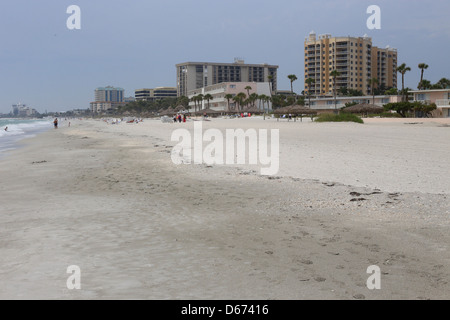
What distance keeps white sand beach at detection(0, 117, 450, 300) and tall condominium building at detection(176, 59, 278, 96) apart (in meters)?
180

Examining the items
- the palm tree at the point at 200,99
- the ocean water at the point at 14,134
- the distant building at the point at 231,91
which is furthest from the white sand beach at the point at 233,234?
the palm tree at the point at 200,99

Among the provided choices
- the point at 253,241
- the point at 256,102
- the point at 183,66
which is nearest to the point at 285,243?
the point at 253,241

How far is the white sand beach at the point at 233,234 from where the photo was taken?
4.19 meters

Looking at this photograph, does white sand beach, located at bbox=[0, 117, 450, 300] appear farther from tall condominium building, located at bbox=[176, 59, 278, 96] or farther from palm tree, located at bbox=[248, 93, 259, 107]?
tall condominium building, located at bbox=[176, 59, 278, 96]

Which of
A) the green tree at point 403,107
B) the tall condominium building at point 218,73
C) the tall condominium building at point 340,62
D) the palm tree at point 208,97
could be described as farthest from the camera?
the tall condominium building at point 218,73

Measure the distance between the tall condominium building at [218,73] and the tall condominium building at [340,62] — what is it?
44.2 meters

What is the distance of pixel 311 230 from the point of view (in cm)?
625

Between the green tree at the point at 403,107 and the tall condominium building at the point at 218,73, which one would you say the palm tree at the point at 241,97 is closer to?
the green tree at the point at 403,107

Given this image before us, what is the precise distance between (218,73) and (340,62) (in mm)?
66478

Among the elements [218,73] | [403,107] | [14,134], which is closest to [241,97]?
[403,107]

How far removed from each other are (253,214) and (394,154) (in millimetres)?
8704

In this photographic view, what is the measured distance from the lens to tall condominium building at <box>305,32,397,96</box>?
452ft

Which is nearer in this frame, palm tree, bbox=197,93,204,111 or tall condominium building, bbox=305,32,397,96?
palm tree, bbox=197,93,204,111

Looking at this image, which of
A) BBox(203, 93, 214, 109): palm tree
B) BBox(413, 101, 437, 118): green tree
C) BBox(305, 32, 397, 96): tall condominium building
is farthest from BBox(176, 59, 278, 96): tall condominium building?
BBox(413, 101, 437, 118): green tree
